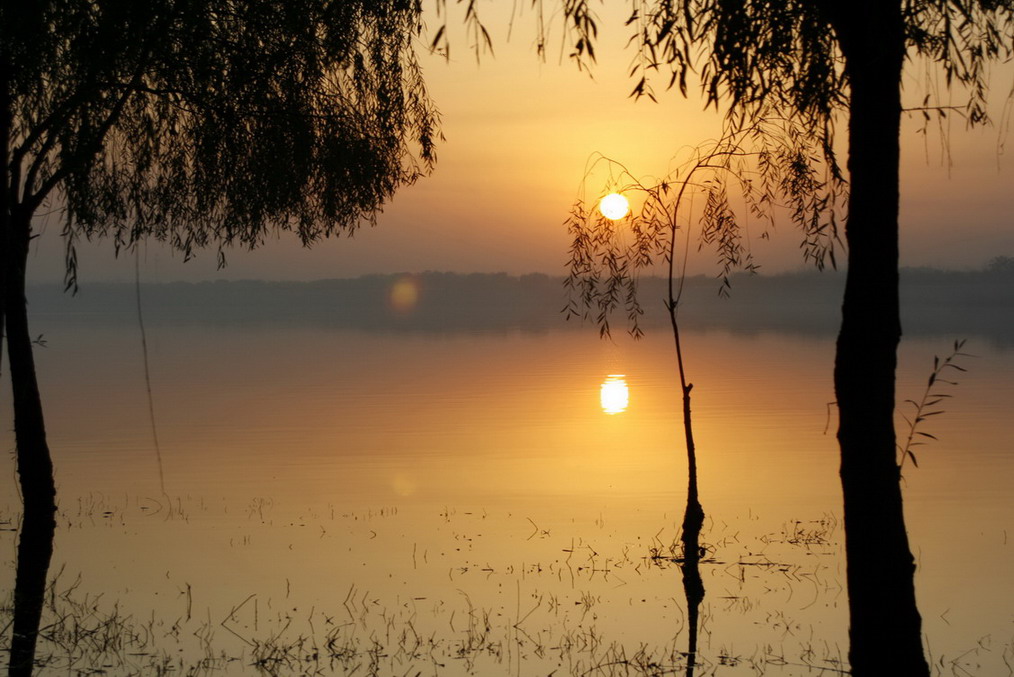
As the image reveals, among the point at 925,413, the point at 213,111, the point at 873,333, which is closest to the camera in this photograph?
the point at 873,333

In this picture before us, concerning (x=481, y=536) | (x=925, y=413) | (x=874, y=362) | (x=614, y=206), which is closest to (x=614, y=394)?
(x=925, y=413)

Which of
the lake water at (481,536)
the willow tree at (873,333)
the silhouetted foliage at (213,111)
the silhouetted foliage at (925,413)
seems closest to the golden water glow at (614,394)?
the lake water at (481,536)

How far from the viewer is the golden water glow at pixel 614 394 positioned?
3022 centimetres

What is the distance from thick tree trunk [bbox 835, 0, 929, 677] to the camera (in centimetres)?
669

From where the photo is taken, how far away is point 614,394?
33.9 metres

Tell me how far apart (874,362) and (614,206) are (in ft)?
19.4

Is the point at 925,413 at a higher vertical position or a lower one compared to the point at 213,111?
lower

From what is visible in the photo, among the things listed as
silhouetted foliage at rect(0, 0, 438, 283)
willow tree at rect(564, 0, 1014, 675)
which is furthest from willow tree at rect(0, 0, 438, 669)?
willow tree at rect(564, 0, 1014, 675)

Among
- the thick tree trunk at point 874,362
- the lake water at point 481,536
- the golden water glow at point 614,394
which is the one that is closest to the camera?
the thick tree trunk at point 874,362

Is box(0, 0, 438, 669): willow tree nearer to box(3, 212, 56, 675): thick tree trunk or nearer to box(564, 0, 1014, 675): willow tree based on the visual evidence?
box(3, 212, 56, 675): thick tree trunk

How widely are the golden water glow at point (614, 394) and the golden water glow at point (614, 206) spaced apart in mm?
16540

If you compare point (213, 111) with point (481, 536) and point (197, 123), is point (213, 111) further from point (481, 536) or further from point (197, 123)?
point (481, 536)

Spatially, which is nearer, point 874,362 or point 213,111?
point 874,362

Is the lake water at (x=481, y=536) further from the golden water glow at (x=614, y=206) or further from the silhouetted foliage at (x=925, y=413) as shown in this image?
the golden water glow at (x=614, y=206)
